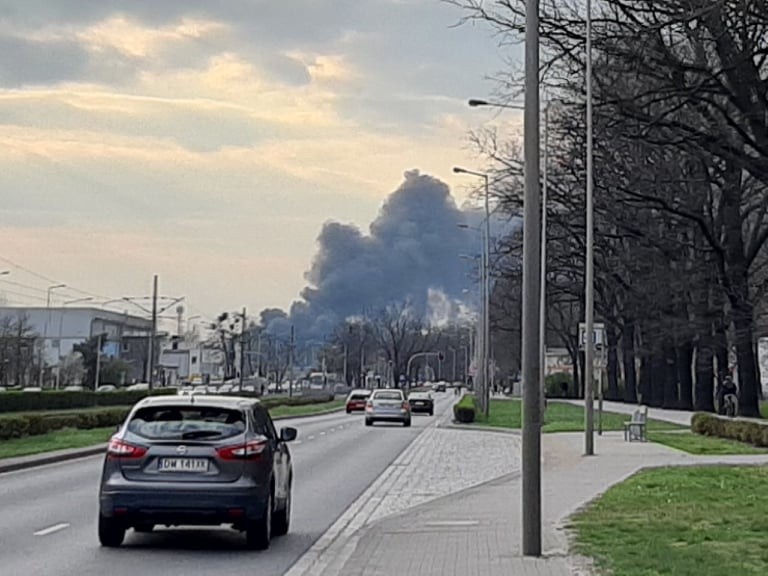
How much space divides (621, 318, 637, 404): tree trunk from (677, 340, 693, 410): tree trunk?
3.27 m

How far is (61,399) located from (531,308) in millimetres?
49414

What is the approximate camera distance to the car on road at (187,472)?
46.1 ft

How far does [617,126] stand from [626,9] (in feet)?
21.3

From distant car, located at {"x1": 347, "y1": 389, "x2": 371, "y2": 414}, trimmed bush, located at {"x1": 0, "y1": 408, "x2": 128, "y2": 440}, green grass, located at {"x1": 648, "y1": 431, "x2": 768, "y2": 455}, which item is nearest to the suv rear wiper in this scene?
green grass, located at {"x1": 648, "y1": 431, "x2": 768, "y2": 455}

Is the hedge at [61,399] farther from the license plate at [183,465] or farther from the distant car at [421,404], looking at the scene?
the license plate at [183,465]

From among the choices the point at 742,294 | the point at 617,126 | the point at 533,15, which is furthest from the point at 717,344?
the point at 533,15

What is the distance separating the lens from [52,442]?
36219mm

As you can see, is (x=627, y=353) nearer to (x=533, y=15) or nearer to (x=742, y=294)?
(x=742, y=294)

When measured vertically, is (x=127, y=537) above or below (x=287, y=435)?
below

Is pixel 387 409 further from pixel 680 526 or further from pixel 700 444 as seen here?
pixel 680 526

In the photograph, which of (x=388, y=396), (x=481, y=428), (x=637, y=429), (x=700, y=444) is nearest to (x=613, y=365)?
(x=388, y=396)

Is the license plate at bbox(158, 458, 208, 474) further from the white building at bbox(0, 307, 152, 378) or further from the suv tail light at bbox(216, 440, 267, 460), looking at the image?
the white building at bbox(0, 307, 152, 378)

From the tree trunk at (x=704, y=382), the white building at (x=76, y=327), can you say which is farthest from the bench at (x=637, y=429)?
the white building at (x=76, y=327)

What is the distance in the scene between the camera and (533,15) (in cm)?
1347
